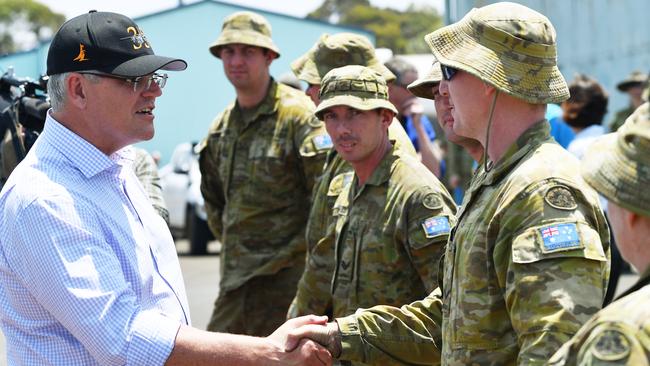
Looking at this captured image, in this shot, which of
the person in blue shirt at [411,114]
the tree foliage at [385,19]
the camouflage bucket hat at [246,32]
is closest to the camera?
the camouflage bucket hat at [246,32]

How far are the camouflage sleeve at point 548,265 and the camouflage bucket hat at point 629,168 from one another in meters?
0.80

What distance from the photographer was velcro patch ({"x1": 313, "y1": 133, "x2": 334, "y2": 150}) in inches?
267

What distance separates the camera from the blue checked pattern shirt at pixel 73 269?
137 inches

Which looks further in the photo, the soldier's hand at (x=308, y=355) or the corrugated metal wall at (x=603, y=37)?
the corrugated metal wall at (x=603, y=37)

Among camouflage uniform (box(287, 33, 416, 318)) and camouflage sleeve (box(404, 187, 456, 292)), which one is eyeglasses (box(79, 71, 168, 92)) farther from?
camouflage uniform (box(287, 33, 416, 318))

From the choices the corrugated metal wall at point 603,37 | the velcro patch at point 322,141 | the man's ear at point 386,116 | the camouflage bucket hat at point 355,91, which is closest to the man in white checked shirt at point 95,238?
the camouflage bucket hat at point 355,91

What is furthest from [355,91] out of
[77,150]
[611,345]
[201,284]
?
[201,284]

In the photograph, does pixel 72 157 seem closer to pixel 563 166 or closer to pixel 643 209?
pixel 563 166

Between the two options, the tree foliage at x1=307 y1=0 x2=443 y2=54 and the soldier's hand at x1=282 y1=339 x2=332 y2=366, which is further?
the tree foliage at x1=307 y1=0 x2=443 y2=54

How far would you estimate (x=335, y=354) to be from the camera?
4.18 meters

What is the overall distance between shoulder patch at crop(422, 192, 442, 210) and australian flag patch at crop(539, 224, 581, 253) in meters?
1.77

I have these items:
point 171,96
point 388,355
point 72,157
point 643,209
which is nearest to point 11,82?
point 72,157

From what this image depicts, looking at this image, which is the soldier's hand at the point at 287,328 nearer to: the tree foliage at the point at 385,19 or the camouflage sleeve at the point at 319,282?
the camouflage sleeve at the point at 319,282

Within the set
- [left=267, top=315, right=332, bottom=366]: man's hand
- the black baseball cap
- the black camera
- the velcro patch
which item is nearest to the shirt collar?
the black baseball cap
